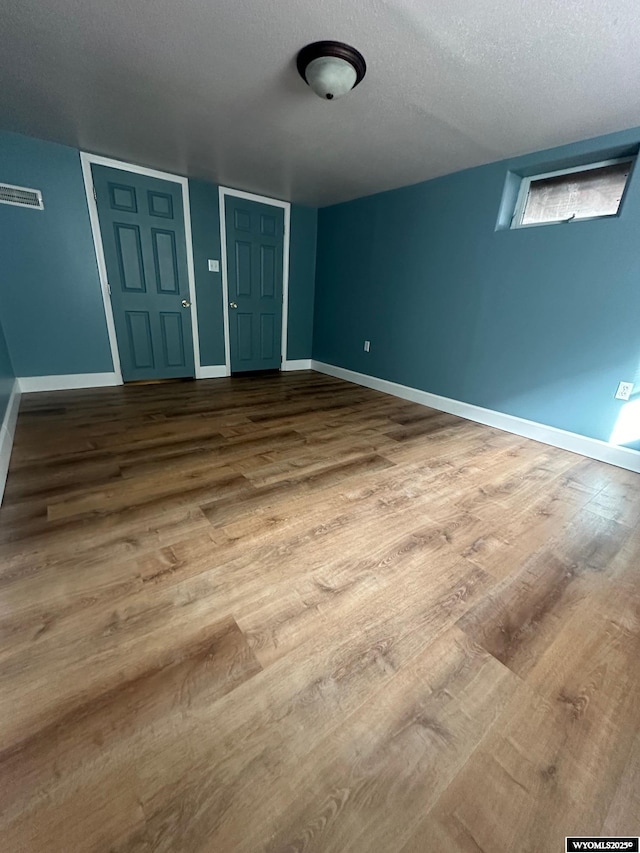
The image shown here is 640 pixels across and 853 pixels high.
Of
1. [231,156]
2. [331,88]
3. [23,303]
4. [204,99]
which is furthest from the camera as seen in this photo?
[23,303]

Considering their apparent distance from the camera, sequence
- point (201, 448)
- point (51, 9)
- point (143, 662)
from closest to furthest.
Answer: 1. point (143, 662)
2. point (51, 9)
3. point (201, 448)

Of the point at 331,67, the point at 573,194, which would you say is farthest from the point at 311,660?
the point at 573,194

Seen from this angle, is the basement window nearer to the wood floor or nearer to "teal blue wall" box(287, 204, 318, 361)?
the wood floor

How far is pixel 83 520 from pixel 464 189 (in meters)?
3.84

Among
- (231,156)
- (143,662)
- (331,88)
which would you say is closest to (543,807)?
(143,662)

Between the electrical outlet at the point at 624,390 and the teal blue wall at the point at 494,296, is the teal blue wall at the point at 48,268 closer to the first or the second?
the teal blue wall at the point at 494,296

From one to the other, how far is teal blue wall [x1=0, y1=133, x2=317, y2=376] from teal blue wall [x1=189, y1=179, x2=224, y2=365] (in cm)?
1

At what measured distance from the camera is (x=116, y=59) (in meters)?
1.79

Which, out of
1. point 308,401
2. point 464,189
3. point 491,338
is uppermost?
point 464,189

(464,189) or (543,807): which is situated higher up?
(464,189)

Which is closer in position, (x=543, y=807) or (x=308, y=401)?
(x=543, y=807)

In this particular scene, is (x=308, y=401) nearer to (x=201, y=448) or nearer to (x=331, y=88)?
(x=201, y=448)

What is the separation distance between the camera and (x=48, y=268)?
10.5 feet

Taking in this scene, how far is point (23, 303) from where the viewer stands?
317 centimetres
